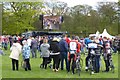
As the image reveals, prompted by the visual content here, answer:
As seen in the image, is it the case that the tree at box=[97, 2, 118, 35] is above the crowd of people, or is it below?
above

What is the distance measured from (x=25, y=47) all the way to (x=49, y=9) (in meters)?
40.5

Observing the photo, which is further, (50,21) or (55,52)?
(50,21)

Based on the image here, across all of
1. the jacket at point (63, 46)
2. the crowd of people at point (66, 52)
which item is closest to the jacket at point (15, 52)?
the crowd of people at point (66, 52)

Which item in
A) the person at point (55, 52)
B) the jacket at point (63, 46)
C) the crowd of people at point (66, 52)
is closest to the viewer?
the crowd of people at point (66, 52)

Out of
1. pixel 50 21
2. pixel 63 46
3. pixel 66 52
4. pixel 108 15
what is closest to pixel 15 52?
pixel 63 46

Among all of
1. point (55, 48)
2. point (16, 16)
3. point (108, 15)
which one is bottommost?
point (55, 48)

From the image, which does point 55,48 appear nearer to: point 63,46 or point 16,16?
point 63,46

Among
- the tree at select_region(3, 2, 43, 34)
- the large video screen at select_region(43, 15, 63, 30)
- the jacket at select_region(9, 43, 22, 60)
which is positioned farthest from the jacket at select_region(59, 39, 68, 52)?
the large video screen at select_region(43, 15, 63, 30)

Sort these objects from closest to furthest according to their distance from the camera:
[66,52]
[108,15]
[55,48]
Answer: [66,52] → [55,48] → [108,15]

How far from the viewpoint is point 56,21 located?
143ft

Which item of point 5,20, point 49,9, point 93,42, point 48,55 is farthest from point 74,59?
point 49,9

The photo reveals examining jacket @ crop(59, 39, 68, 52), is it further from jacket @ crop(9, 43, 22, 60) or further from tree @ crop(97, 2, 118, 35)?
tree @ crop(97, 2, 118, 35)

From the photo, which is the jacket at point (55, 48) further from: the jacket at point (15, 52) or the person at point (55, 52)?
the jacket at point (15, 52)

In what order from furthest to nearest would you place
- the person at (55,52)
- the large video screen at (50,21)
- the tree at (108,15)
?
the tree at (108,15), the large video screen at (50,21), the person at (55,52)
